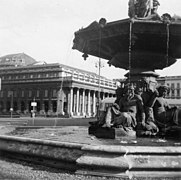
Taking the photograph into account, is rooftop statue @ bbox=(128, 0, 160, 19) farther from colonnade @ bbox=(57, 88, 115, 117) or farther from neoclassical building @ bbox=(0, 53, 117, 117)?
colonnade @ bbox=(57, 88, 115, 117)

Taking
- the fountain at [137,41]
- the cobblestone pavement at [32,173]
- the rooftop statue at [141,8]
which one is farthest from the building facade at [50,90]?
the cobblestone pavement at [32,173]

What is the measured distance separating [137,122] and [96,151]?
3.80 metres

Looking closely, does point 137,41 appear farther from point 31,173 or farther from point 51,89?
point 51,89

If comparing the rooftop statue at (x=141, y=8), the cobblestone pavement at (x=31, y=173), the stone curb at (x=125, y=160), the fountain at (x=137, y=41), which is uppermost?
the rooftop statue at (x=141, y=8)

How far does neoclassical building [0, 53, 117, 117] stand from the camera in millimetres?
101062

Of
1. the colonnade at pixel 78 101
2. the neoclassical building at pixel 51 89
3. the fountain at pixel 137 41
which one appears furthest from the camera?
the neoclassical building at pixel 51 89

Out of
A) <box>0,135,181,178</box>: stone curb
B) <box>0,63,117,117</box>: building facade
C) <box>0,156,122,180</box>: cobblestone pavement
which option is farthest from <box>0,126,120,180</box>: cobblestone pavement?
<box>0,63,117,117</box>: building facade

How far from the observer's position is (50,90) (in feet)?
341

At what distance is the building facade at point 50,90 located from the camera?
101 metres

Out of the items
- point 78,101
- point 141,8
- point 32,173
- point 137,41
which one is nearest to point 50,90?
point 78,101

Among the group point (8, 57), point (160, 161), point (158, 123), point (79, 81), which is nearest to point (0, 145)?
point (160, 161)

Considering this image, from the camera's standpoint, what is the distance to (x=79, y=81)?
101062mm

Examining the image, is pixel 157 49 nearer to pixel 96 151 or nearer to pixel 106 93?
Answer: pixel 96 151

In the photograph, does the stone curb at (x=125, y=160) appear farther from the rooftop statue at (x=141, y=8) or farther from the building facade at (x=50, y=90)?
the building facade at (x=50, y=90)
